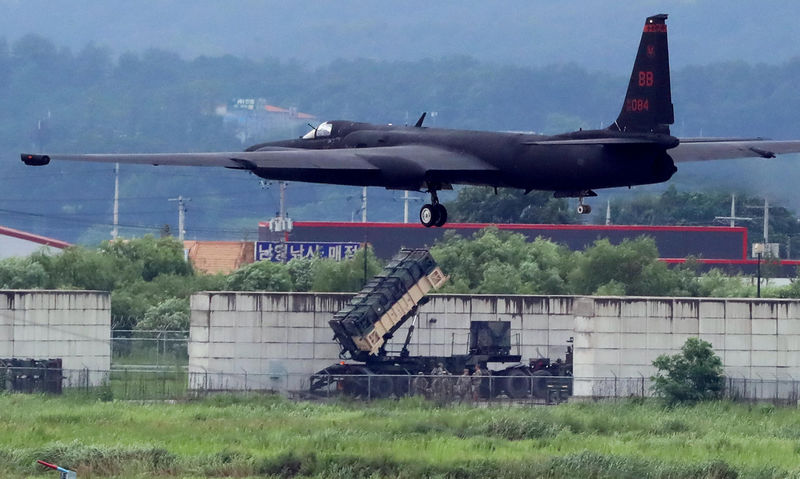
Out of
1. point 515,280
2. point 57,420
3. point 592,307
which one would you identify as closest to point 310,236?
point 515,280

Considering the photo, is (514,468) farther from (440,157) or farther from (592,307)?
(592,307)

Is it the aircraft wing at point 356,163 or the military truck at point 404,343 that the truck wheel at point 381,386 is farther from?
the aircraft wing at point 356,163

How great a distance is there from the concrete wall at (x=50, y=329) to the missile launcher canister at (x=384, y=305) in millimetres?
9185

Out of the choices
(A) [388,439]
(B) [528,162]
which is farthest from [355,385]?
(B) [528,162]

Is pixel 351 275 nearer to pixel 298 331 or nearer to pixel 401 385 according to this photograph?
pixel 298 331

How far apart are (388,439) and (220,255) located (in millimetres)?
77051

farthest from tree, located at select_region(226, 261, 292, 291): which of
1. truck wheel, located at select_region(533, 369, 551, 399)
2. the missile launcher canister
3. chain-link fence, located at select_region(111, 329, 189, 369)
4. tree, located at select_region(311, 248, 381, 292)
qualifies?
truck wheel, located at select_region(533, 369, 551, 399)

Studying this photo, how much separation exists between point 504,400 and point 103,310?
1598 cm

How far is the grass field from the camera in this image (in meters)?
37.7

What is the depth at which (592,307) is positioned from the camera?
2215 inches

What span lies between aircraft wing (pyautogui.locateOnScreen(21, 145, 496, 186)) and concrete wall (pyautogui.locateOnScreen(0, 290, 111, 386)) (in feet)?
57.9

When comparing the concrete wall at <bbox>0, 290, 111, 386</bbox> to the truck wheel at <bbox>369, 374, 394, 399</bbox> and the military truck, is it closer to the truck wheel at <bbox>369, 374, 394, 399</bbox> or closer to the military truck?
the military truck

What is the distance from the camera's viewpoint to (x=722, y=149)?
4275 centimetres

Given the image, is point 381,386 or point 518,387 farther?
point 518,387
